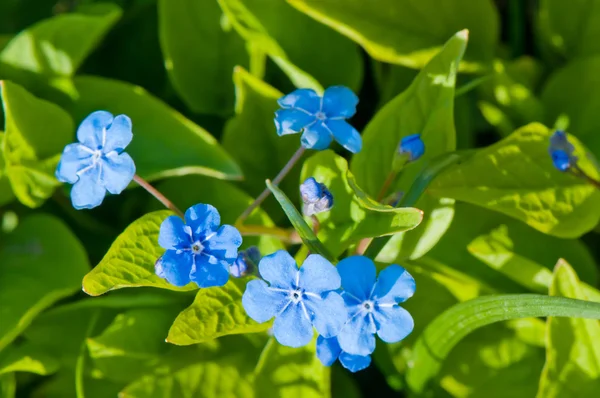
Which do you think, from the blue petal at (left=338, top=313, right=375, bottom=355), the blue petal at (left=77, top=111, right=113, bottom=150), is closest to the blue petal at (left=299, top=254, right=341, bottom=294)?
the blue petal at (left=338, top=313, right=375, bottom=355)

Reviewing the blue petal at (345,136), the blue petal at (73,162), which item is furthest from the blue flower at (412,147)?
the blue petal at (73,162)

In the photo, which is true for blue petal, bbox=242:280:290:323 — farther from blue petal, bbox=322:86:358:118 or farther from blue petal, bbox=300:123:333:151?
blue petal, bbox=322:86:358:118

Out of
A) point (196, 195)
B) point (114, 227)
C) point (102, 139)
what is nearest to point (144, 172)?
point (196, 195)

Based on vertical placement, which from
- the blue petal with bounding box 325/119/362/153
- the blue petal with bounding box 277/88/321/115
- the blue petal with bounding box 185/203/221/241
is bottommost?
the blue petal with bounding box 185/203/221/241

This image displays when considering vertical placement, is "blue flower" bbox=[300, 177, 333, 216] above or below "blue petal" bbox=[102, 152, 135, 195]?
above

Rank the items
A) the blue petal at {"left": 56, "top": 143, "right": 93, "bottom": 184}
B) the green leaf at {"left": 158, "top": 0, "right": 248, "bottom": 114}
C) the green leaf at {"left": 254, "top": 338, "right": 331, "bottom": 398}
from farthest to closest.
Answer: the green leaf at {"left": 158, "top": 0, "right": 248, "bottom": 114}, the green leaf at {"left": 254, "top": 338, "right": 331, "bottom": 398}, the blue petal at {"left": 56, "top": 143, "right": 93, "bottom": 184}

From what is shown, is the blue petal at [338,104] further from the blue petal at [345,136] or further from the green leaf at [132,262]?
the green leaf at [132,262]

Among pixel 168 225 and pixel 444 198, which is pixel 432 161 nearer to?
pixel 444 198

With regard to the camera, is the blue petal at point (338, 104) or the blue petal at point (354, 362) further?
the blue petal at point (338, 104)
